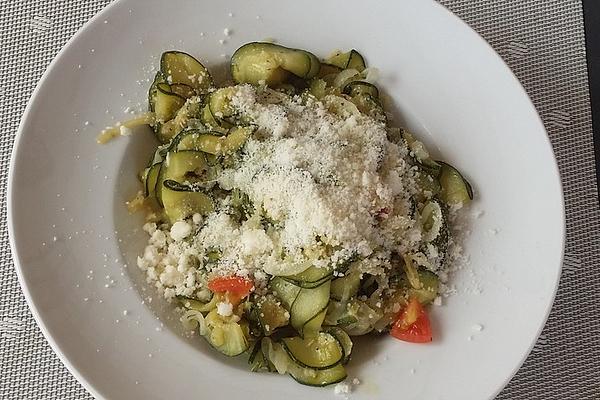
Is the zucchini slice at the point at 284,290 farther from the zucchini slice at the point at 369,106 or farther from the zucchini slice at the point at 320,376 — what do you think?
the zucchini slice at the point at 369,106

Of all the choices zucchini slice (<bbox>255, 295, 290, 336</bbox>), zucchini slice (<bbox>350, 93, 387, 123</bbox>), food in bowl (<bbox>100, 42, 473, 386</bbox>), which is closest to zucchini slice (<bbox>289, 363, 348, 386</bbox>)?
food in bowl (<bbox>100, 42, 473, 386</bbox>)

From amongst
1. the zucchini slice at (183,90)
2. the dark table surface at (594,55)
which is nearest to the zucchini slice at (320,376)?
the zucchini slice at (183,90)

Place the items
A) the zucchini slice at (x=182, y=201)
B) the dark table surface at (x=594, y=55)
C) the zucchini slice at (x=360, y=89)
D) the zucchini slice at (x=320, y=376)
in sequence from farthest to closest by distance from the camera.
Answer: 1. the dark table surface at (x=594, y=55)
2. the zucchini slice at (x=360, y=89)
3. the zucchini slice at (x=182, y=201)
4. the zucchini slice at (x=320, y=376)

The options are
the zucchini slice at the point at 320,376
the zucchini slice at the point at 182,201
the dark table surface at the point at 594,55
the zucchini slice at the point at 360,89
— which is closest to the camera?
the zucchini slice at the point at 320,376

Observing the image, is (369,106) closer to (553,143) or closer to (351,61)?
(351,61)

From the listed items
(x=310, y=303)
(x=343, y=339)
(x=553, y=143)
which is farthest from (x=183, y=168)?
(x=553, y=143)

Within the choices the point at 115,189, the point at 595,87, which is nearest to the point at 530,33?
the point at 595,87

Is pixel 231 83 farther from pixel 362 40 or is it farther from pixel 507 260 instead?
pixel 507 260
